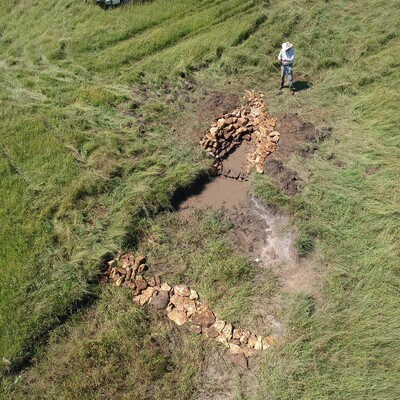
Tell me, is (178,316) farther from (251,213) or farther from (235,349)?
(251,213)

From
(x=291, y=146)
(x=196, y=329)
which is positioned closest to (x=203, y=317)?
(x=196, y=329)

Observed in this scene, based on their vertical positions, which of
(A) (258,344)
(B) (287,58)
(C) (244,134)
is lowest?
(A) (258,344)

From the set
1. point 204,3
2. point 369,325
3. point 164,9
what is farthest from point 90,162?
point 204,3

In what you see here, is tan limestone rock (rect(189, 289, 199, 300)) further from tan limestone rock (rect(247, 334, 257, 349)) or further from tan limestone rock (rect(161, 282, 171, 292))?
tan limestone rock (rect(247, 334, 257, 349))

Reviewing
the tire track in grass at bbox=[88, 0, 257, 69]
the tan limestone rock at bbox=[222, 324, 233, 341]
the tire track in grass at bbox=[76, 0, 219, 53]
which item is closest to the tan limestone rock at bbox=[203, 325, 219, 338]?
the tan limestone rock at bbox=[222, 324, 233, 341]

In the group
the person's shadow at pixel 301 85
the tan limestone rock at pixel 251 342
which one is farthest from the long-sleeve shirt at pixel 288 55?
the tan limestone rock at pixel 251 342

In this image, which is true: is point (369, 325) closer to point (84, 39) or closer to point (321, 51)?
point (321, 51)
